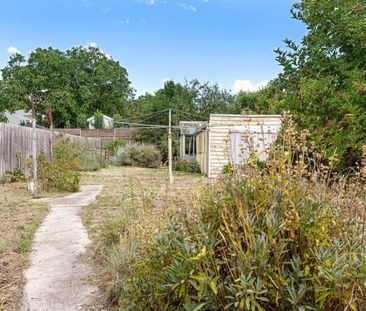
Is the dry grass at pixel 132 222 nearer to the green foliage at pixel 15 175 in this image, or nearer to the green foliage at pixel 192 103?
A: the green foliage at pixel 15 175

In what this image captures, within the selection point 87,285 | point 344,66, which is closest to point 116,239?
point 87,285

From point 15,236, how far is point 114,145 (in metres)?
17.5

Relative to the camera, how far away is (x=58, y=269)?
12.2 feet

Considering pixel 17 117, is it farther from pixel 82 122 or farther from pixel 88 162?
pixel 88 162

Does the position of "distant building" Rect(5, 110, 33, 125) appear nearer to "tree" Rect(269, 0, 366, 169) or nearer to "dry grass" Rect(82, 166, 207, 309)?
"dry grass" Rect(82, 166, 207, 309)

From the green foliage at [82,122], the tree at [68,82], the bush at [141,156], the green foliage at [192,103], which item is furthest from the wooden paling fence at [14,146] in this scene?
the tree at [68,82]

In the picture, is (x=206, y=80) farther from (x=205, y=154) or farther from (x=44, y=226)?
(x=44, y=226)

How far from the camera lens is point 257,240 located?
1.84m

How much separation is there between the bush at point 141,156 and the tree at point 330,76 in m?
14.9

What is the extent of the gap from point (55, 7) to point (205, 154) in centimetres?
788

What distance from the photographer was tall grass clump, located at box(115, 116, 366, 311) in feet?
5.81

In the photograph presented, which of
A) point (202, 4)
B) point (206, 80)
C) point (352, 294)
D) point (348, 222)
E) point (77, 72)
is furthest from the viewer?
point (77, 72)

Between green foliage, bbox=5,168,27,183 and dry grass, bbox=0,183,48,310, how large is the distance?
5.78 ft

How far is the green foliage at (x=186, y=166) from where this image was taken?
18.6 meters
